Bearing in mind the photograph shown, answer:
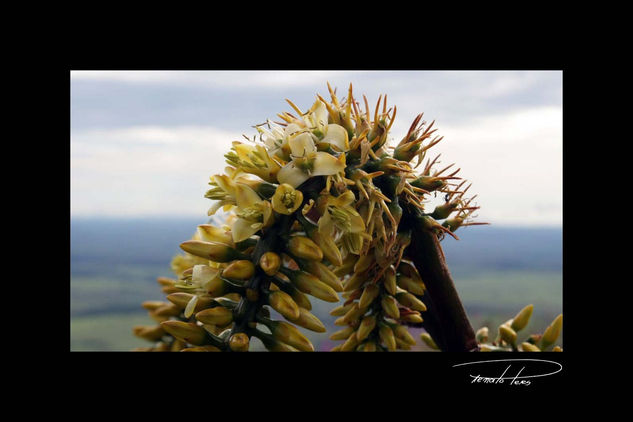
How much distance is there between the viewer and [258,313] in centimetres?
112

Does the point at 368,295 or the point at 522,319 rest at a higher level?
the point at 368,295

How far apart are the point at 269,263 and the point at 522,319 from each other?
1.03m

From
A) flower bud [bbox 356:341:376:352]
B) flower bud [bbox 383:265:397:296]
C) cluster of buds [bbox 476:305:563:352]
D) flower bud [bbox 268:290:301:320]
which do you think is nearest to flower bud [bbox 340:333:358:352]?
flower bud [bbox 356:341:376:352]

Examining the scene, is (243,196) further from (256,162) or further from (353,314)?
(353,314)

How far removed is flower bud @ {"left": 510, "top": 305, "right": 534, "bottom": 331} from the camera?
172 cm

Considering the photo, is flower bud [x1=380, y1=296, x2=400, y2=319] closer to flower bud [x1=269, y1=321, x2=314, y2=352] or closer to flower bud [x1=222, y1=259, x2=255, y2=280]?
flower bud [x1=269, y1=321, x2=314, y2=352]

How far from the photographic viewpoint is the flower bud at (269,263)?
A: 106 cm

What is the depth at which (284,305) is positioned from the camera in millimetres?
1085

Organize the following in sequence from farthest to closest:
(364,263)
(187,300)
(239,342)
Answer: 1. (364,263)
2. (187,300)
3. (239,342)
